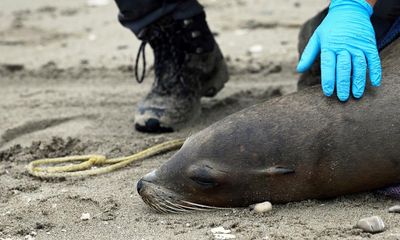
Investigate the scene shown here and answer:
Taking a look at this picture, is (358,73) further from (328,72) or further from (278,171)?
(278,171)

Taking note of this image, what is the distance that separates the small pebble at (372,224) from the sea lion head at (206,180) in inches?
15.2

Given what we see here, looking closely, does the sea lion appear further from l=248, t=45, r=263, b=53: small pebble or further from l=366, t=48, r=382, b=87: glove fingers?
l=248, t=45, r=263, b=53: small pebble

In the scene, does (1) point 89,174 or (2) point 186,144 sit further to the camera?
(1) point 89,174

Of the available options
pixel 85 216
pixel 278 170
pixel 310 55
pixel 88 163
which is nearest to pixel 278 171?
pixel 278 170

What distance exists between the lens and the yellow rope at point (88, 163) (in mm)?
3846

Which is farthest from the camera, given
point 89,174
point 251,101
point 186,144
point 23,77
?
point 23,77

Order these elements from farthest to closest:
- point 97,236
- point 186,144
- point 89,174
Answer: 1. point 89,174
2. point 186,144
3. point 97,236

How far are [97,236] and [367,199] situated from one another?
3.79 ft

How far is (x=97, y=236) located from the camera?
124 inches

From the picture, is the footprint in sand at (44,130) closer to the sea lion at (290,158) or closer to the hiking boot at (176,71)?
the hiking boot at (176,71)

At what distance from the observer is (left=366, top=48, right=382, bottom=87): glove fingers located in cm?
337

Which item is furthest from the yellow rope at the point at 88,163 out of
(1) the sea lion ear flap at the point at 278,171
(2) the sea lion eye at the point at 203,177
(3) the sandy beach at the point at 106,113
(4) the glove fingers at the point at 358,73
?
(4) the glove fingers at the point at 358,73

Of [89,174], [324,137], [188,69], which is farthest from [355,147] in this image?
[188,69]

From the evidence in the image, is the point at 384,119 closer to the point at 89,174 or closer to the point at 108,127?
the point at 89,174
